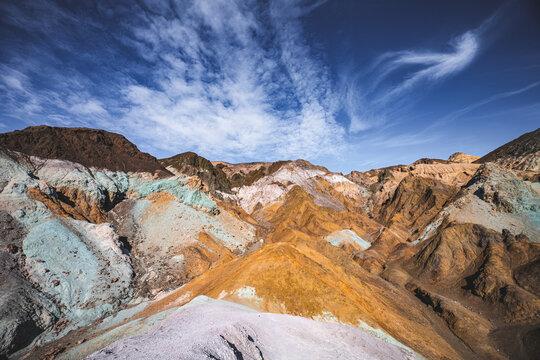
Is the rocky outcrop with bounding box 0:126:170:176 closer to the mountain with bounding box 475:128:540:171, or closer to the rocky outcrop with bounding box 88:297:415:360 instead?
the rocky outcrop with bounding box 88:297:415:360

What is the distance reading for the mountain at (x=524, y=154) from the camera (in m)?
45.3

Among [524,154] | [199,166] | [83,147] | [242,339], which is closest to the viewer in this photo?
[242,339]

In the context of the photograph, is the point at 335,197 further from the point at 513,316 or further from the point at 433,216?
the point at 513,316

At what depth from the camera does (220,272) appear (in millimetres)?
20281

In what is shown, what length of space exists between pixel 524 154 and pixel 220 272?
2693 inches

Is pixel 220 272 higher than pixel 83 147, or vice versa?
pixel 83 147

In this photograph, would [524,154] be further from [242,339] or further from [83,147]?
[83,147]

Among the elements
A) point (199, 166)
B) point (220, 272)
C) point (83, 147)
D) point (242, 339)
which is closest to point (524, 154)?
point (220, 272)

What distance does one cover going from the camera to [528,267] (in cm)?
2397

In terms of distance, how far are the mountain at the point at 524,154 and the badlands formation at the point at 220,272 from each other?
59cm

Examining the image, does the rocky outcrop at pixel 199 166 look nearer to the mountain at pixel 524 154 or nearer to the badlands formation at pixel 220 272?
the badlands formation at pixel 220 272

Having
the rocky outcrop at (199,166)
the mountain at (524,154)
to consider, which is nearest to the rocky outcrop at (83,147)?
the rocky outcrop at (199,166)

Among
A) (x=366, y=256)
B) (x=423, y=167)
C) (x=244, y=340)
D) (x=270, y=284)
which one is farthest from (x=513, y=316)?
(x=423, y=167)

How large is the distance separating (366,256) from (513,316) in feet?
56.6
